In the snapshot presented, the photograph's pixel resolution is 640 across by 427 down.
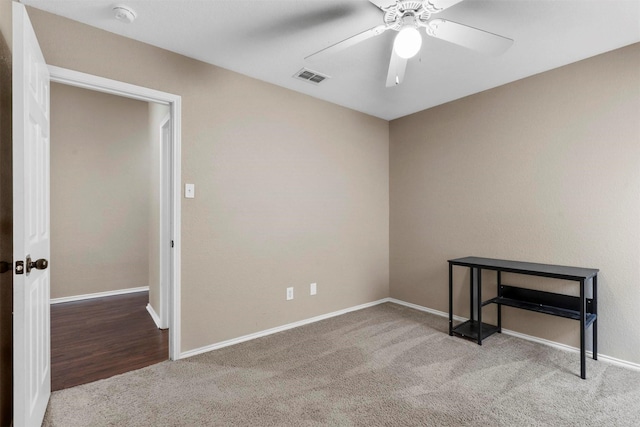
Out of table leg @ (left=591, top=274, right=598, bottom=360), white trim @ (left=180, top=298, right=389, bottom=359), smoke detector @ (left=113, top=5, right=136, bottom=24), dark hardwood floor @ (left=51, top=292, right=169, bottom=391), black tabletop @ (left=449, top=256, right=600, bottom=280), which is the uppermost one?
smoke detector @ (left=113, top=5, right=136, bottom=24)

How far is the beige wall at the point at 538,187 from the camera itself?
7.94 ft

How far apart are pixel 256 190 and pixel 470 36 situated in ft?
6.72

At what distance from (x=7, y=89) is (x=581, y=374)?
158 inches

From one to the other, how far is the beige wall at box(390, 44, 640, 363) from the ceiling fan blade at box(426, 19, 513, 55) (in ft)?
4.79

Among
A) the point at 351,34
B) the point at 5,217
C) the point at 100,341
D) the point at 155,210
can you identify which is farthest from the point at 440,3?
the point at 100,341

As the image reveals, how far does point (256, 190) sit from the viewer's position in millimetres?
2986

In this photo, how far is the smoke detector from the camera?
193cm

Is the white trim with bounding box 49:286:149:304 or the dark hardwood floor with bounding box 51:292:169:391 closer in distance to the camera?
the dark hardwood floor with bounding box 51:292:169:391

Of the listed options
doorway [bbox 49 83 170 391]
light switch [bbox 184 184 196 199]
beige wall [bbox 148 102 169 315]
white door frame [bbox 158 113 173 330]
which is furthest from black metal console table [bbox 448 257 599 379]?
beige wall [bbox 148 102 169 315]

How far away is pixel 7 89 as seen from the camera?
1702 millimetres

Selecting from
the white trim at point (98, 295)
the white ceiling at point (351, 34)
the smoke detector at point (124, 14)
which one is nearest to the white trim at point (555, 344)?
the white ceiling at point (351, 34)

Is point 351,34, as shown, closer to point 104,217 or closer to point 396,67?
point 396,67

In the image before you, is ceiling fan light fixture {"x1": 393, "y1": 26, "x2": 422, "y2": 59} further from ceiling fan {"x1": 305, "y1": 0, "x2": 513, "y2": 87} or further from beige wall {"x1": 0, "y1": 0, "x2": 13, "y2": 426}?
beige wall {"x1": 0, "y1": 0, "x2": 13, "y2": 426}

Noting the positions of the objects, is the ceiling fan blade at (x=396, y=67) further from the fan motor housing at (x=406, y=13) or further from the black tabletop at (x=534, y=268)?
the black tabletop at (x=534, y=268)
